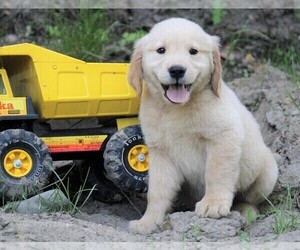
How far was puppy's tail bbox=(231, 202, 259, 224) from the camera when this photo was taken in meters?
4.63

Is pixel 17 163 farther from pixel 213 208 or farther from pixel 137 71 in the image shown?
pixel 213 208

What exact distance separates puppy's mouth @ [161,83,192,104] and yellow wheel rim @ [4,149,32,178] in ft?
3.13

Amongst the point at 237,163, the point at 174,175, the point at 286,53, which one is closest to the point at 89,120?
the point at 174,175

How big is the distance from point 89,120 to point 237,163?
3.86 ft

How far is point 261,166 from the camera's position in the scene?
15.9 feet

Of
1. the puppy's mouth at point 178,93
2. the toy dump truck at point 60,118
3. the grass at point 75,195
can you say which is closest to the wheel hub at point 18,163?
the toy dump truck at point 60,118

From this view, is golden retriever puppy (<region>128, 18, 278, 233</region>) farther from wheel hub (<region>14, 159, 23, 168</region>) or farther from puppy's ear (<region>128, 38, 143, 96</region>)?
wheel hub (<region>14, 159, 23, 168</region>)

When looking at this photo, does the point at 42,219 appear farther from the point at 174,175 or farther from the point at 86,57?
the point at 86,57

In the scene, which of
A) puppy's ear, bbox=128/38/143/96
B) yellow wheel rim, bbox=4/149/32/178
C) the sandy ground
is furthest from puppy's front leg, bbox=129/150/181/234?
yellow wheel rim, bbox=4/149/32/178

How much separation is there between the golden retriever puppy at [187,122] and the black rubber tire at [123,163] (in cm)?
20

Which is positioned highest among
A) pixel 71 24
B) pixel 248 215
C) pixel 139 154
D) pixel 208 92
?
pixel 71 24

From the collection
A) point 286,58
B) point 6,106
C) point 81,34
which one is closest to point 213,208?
point 6,106

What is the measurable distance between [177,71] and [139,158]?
0.88m

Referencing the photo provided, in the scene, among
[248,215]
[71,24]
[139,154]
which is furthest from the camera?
[71,24]
